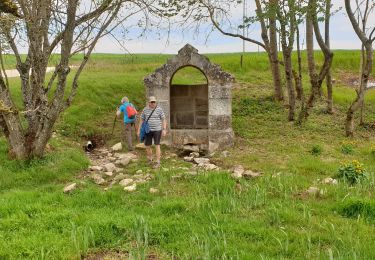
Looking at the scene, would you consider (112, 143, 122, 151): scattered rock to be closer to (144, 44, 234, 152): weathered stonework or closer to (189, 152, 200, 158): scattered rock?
(144, 44, 234, 152): weathered stonework

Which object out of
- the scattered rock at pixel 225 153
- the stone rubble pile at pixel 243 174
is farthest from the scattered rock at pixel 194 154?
the stone rubble pile at pixel 243 174

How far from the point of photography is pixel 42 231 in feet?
21.4

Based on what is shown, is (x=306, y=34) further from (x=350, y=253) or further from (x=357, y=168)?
(x=350, y=253)

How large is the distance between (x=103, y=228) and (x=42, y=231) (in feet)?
2.99

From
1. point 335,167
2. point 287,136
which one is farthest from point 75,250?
point 287,136

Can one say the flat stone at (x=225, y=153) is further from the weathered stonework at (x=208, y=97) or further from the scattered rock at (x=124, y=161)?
the scattered rock at (x=124, y=161)

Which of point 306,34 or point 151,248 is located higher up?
point 306,34

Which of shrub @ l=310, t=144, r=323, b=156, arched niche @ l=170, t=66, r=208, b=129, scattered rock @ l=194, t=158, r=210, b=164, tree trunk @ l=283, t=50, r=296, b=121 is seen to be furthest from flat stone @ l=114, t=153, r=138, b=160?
tree trunk @ l=283, t=50, r=296, b=121

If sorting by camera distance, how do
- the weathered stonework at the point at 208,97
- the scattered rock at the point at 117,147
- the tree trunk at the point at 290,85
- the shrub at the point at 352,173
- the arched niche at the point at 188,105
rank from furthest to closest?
the arched niche at the point at 188,105, the tree trunk at the point at 290,85, the weathered stonework at the point at 208,97, the scattered rock at the point at 117,147, the shrub at the point at 352,173

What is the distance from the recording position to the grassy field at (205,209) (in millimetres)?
5844

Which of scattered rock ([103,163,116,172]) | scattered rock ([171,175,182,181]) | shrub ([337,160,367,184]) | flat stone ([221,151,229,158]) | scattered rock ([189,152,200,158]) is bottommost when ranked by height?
scattered rock ([189,152,200,158])

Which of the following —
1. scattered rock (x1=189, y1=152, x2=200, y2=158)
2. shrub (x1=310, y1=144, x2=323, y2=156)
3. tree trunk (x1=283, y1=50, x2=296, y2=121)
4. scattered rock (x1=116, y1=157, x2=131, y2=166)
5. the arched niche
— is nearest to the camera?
scattered rock (x1=116, y1=157, x2=131, y2=166)

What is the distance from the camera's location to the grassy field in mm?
5844

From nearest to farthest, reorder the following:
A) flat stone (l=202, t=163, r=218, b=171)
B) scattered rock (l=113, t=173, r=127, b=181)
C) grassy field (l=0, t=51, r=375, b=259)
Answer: grassy field (l=0, t=51, r=375, b=259) < scattered rock (l=113, t=173, r=127, b=181) < flat stone (l=202, t=163, r=218, b=171)
